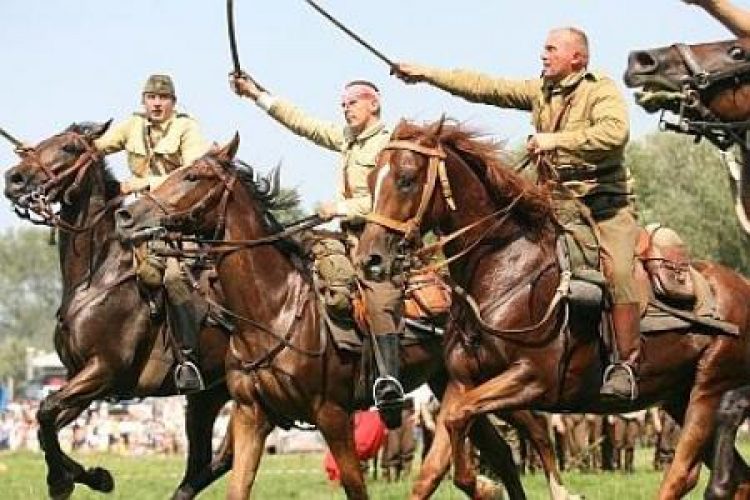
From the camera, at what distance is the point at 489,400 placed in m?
11.2

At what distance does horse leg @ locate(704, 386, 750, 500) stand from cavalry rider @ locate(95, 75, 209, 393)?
573 centimetres

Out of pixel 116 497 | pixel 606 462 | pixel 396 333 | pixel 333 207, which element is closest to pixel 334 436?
pixel 396 333

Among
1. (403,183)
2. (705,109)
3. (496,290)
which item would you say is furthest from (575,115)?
(705,109)

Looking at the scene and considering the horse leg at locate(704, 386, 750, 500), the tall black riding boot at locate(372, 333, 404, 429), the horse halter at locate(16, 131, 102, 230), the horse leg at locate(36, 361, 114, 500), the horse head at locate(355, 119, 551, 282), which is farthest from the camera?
the horse halter at locate(16, 131, 102, 230)

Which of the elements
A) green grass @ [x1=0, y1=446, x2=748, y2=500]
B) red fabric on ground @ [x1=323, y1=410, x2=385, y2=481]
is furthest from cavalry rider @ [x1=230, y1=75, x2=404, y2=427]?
red fabric on ground @ [x1=323, y1=410, x2=385, y2=481]

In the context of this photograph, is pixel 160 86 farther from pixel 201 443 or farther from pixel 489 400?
pixel 489 400

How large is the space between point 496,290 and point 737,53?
2.67 m

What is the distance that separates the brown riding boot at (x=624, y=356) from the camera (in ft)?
38.7

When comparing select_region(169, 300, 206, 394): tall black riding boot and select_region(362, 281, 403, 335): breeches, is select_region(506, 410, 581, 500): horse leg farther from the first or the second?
select_region(169, 300, 206, 394): tall black riding boot

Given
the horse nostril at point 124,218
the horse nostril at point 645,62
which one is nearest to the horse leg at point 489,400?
the horse nostril at point 645,62

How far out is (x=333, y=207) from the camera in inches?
527

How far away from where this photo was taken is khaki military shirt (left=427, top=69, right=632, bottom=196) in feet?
38.2

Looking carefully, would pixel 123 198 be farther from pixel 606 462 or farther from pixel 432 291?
pixel 606 462

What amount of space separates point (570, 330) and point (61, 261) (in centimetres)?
566
